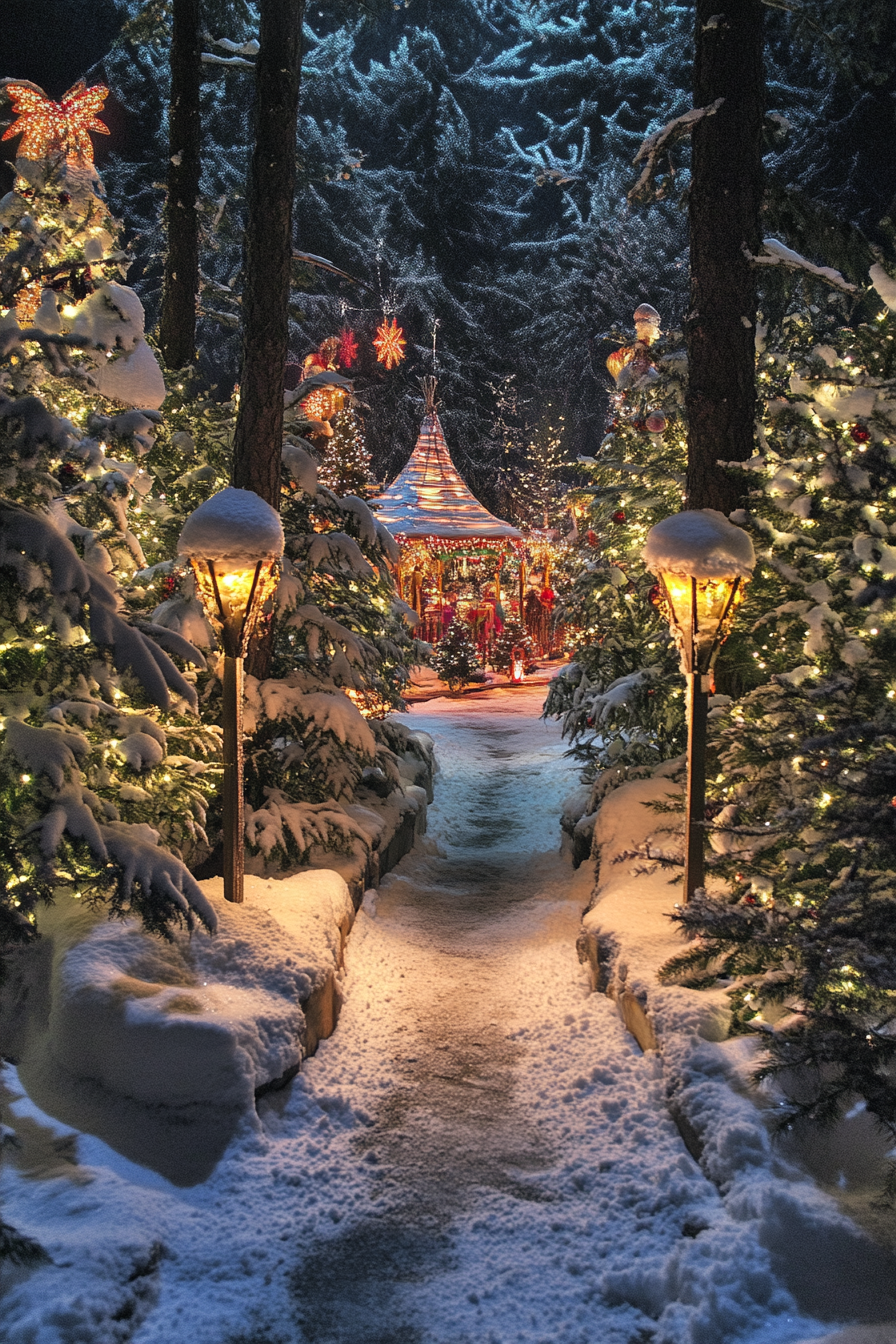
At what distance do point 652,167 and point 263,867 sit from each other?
5820 millimetres

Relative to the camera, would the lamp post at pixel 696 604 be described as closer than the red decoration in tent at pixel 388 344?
Yes

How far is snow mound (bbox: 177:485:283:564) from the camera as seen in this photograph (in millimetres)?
A: 5078

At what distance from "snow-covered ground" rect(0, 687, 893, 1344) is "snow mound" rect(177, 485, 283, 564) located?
8.81 ft

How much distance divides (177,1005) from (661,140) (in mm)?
6387

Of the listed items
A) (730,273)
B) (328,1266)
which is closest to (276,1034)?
(328,1266)

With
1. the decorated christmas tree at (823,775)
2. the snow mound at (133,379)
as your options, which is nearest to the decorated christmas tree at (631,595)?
the decorated christmas tree at (823,775)

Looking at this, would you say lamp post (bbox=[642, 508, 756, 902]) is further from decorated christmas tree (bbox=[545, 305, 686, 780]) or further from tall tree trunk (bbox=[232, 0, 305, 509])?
tall tree trunk (bbox=[232, 0, 305, 509])

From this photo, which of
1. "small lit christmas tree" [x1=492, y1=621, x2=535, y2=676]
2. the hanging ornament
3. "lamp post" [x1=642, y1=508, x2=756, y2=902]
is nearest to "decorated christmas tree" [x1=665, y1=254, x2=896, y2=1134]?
"lamp post" [x1=642, y1=508, x2=756, y2=902]

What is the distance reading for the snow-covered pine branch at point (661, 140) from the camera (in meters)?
6.18

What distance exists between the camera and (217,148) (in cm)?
3300

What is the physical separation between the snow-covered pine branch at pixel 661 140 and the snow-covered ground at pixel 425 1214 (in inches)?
218

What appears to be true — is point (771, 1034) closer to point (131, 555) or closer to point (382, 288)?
point (131, 555)

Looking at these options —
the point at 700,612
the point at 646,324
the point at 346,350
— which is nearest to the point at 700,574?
the point at 700,612

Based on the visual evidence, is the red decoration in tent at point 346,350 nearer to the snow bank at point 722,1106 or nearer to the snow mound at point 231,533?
the snow mound at point 231,533
